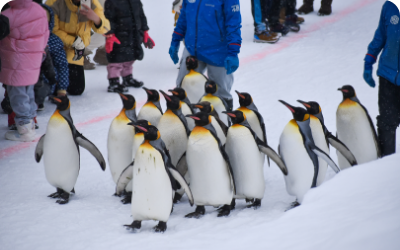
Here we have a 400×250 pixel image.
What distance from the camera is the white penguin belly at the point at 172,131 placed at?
2934mm

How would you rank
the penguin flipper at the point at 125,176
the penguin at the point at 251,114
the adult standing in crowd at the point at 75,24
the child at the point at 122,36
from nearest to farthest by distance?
the penguin flipper at the point at 125,176, the penguin at the point at 251,114, the adult standing in crowd at the point at 75,24, the child at the point at 122,36

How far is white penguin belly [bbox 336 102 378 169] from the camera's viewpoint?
3.16 meters

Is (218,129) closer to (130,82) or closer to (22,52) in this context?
(22,52)

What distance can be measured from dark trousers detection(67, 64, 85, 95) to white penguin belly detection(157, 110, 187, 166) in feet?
8.77

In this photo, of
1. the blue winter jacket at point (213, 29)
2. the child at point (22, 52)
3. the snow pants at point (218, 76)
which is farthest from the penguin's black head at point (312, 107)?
the child at point (22, 52)

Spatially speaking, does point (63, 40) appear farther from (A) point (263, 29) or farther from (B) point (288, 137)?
(A) point (263, 29)

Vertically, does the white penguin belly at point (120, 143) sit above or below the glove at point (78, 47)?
below

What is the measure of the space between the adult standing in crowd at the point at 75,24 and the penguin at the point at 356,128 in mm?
3066

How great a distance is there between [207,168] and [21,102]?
213cm

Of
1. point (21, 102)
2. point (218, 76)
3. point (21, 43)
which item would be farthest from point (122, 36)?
point (218, 76)

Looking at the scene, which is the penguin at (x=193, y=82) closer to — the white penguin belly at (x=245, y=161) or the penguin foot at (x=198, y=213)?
the white penguin belly at (x=245, y=161)

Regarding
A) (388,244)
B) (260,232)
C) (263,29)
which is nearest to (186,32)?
(260,232)

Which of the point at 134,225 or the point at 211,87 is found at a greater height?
the point at 211,87

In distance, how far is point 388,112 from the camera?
125 inches
